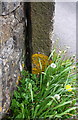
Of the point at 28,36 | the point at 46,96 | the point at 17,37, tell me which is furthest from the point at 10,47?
the point at 46,96

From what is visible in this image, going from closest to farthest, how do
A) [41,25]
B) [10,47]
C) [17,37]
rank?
[10,47], [17,37], [41,25]

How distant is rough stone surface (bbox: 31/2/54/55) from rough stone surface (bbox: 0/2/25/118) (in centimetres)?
13

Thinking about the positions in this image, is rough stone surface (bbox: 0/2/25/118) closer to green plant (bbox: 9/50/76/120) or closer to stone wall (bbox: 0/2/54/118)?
→ stone wall (bbox: 0/2/54/118)

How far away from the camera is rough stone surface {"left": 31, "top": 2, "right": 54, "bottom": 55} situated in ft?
7.40

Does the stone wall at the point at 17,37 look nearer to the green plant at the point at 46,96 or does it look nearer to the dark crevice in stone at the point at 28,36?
the dark crevice in stone at the point at 28,36

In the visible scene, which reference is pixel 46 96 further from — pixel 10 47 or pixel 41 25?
pixel 41 25

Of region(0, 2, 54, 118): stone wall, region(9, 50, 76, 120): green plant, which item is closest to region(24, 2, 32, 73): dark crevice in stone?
region(0, 2, 54, 118): stone wall

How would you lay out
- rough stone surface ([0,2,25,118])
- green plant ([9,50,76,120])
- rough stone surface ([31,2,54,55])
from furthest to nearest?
rough stone surface ([31,2,54,55])
green plant ([9,50,76,120])
rough stone surface ([0,2,25,118])

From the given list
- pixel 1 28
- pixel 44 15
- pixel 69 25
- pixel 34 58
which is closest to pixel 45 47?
pixel 34 58

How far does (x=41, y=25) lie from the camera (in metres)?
2.33

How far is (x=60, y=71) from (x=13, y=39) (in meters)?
0.71

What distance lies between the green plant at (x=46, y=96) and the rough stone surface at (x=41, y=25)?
16 cm

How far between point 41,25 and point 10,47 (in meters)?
0.45

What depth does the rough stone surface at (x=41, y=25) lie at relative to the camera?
7.40ft
